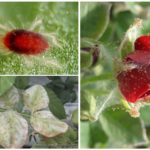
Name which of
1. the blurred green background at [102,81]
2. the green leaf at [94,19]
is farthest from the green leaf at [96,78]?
the green leaf at [94,19]

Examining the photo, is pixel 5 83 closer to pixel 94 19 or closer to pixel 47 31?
pixel 47 31

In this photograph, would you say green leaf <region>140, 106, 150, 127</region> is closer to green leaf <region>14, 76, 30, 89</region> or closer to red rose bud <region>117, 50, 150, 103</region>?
red rose bud <region>117, 50, 150, 103</region>

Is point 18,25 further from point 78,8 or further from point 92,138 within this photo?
point 92,138

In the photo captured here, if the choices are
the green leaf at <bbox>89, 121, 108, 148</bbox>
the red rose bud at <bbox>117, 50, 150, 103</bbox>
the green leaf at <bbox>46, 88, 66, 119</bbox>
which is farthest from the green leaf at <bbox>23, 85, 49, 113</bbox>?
the red rose bud at <bbox>117, 50, 150, 103</bbox>

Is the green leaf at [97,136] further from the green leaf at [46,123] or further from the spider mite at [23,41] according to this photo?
the spider mite at [23,41]

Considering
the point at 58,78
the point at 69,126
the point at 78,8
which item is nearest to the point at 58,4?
the point at 78,8

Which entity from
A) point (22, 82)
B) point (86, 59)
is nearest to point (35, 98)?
point (22, 82)
